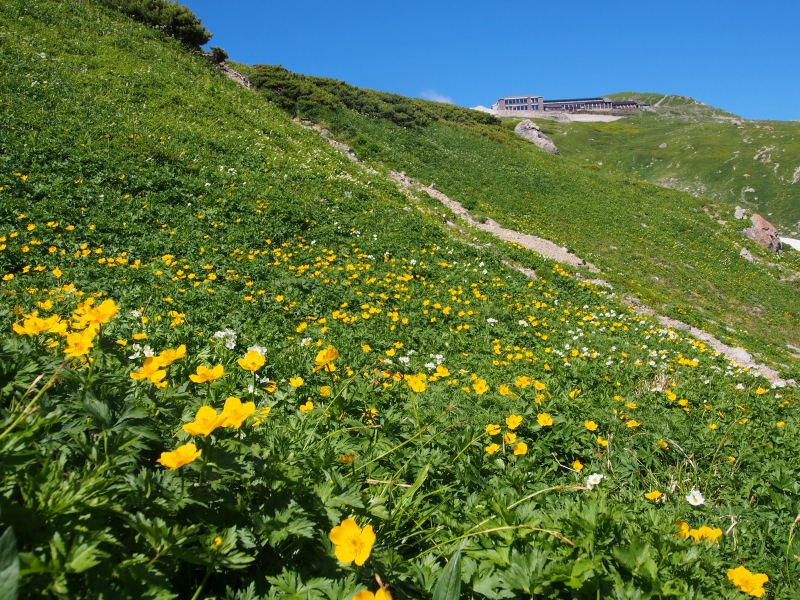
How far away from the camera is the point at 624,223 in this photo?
2553 centimetres

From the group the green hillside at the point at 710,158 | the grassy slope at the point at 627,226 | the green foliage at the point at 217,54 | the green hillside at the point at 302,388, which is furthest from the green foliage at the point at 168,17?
the green hillside at the point at 710,158

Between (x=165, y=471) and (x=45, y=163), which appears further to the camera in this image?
(x=45, y=163)

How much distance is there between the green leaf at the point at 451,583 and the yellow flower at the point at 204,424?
95 cm

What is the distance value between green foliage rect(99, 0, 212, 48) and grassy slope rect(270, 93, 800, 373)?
828 centimetres

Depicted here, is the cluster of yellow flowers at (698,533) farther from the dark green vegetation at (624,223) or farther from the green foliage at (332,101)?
the green foliage at (332,101)

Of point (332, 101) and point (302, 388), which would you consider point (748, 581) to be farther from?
point (332, 101)

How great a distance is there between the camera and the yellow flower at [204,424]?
153 centimetres

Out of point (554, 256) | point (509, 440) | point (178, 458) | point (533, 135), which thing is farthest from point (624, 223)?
point (533, 135)

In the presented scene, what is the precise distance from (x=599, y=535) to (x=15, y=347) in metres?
2.85

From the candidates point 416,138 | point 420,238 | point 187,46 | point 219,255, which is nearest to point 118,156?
point 219,255

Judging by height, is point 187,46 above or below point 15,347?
above

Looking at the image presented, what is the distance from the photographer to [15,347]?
2.13 m

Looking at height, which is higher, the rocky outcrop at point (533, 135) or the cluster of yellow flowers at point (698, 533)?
the rocky outcrop at point (533, 135)

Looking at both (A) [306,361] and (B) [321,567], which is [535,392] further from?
(B) [321,567]
